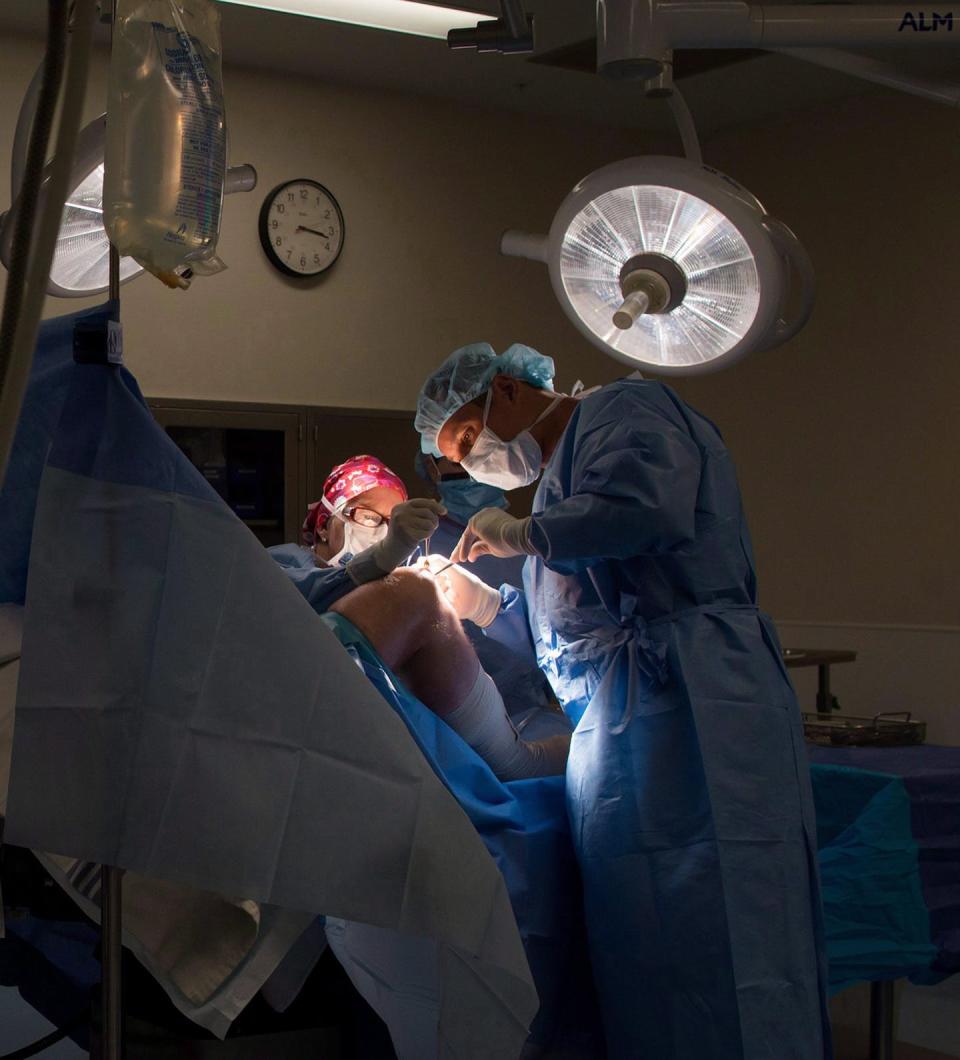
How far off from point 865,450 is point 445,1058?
353 centimetres

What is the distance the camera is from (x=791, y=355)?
4527mm

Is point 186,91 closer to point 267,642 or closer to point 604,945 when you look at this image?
point 267,642

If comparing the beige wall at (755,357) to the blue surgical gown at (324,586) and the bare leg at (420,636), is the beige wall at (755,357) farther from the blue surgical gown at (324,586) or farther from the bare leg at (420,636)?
the bare leg at (420,636)

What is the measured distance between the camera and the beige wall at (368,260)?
13.3 feet

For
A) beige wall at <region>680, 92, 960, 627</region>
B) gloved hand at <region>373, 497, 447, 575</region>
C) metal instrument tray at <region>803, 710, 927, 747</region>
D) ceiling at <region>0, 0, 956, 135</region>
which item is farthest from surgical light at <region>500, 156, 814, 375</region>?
beige wall at <region>680, 92, 960, 627</region>

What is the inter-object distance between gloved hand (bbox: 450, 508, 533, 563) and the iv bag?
805mm

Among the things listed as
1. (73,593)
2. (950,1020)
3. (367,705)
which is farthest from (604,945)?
(950,1020)

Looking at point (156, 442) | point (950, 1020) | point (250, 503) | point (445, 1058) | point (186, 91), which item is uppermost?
point (186, 91)

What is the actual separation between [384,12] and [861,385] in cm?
319

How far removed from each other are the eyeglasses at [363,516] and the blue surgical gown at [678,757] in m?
0.95

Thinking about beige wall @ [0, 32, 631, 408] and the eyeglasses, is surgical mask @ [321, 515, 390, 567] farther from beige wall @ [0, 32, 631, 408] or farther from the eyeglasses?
beige wall @ [0, 32, 631, 408]

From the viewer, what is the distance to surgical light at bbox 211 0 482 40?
1.52 meters

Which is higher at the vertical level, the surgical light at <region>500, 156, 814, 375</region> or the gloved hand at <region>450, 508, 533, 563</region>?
the surgical light at <region>500, 156, 814, 375</region>

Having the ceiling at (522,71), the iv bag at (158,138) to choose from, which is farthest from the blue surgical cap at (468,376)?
the ceiling at (522,71)
